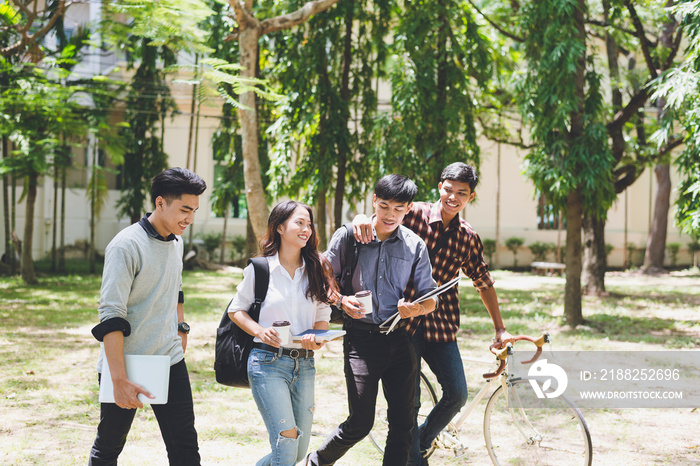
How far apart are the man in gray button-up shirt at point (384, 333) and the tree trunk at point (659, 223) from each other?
21267mm

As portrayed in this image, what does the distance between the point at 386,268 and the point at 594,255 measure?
507 inches

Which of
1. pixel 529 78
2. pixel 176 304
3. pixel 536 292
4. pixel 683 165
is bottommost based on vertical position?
pixel 536 292

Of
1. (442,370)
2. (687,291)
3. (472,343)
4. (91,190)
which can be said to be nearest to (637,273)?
(687,291)

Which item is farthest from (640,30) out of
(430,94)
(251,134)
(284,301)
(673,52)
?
(284,301)

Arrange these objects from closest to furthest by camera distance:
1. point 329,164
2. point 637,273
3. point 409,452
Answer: point 409,452, point 329,164, point 637,273

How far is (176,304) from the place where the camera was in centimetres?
321

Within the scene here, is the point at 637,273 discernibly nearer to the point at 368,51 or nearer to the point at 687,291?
the point at 687,291

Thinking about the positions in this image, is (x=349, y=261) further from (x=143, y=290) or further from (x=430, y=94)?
(x=430, y=94)

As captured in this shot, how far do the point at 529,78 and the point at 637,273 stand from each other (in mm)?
15599

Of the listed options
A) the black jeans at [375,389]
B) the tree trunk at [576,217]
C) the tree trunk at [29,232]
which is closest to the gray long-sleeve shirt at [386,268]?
the black jeans at [375,389]

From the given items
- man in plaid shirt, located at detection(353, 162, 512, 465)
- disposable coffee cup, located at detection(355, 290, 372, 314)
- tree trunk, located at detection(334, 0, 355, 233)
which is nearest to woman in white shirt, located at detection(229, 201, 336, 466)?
disposable coffee cup, located at detection(355, 290, 372, 314)

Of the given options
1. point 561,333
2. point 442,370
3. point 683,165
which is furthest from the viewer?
point 561,333

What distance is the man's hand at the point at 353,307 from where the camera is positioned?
3.28 meters

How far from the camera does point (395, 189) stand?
3443 millimetres
